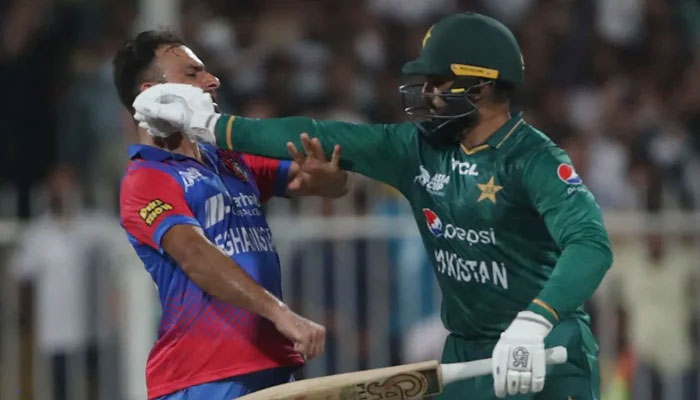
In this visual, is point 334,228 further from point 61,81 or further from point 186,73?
point 186,73

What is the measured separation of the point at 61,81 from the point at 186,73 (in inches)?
203

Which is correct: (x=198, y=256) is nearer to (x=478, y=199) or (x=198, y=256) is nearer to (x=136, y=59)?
(x=136, y=59)

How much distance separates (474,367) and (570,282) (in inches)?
18.8

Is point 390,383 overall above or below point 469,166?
below

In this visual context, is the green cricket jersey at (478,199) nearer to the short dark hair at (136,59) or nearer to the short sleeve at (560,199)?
the short sleeve at (560,199)

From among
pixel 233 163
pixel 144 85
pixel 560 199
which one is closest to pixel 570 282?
pixel 560 199

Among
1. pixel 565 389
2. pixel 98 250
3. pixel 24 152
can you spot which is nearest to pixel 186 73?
pixel 565 389

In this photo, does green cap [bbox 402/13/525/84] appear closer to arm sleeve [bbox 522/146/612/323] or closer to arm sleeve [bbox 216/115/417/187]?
arm sleeve [bbox 216/115/417/187]

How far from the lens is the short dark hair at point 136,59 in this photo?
19.7ft

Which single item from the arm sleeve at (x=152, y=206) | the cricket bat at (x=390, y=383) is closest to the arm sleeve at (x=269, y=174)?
the arm sleeve at (x=152, y=206)

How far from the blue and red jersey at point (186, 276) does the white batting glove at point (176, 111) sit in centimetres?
12

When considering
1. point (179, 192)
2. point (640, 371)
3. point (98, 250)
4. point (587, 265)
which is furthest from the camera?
point (640, 371)

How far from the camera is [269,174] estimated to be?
6.38 metres

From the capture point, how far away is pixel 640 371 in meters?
10.3
